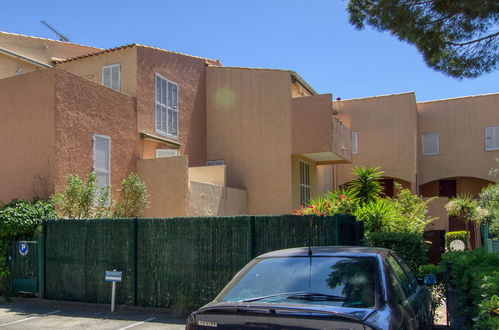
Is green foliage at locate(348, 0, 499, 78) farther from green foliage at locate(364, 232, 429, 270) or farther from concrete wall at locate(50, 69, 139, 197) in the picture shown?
concrete wall at locate(50, 69, 139, 197)

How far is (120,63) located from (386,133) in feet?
47.1

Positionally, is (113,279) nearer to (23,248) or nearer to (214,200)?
(23,248)

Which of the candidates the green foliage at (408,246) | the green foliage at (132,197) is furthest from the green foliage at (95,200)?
the green foliage at (408,246)

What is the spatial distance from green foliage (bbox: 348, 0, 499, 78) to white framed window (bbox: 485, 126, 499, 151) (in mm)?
15396

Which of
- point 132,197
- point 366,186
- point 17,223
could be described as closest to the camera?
point 17,223

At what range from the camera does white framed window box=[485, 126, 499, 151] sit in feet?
81.6

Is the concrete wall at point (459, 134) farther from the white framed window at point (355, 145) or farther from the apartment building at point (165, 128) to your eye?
the apartment building at point (165, 128)

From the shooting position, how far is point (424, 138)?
26484mm

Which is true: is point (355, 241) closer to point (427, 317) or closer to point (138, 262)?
point (427, 317)

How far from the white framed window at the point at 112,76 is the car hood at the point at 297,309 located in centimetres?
1370

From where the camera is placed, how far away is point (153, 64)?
1712 centimetres

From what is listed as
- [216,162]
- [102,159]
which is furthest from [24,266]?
[216,162]

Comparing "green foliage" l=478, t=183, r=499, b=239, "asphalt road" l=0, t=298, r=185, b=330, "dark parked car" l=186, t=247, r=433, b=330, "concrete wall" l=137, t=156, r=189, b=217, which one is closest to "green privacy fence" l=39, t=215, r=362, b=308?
"asphalt road" l=0, t=298, r=185, b=330

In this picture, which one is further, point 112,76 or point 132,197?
point 112,76
